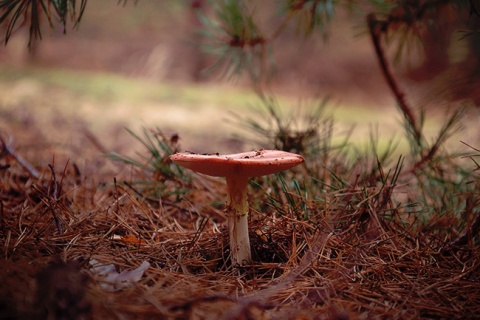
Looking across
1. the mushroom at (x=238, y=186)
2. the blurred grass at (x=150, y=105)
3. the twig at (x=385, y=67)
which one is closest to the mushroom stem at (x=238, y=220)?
the mushroom at (x=238, y=186)

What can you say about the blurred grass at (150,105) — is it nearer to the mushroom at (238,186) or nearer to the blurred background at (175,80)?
the blurred background at (175,80)

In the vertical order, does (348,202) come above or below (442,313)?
above

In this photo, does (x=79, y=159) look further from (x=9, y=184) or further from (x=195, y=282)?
(x=195, y=282)

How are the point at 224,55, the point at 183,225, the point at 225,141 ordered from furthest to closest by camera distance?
the point at 225,141 → the point at 224,55 → the point at 183,225

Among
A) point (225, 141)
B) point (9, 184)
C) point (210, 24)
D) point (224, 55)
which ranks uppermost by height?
point (210, 24)

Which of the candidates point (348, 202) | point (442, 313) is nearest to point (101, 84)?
point (348, 202)

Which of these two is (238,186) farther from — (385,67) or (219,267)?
(385,67)

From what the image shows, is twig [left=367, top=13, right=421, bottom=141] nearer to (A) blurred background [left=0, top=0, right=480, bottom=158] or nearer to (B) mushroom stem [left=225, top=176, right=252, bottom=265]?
(A) blurred background [left=0, top=0, right=480, bottom=158]

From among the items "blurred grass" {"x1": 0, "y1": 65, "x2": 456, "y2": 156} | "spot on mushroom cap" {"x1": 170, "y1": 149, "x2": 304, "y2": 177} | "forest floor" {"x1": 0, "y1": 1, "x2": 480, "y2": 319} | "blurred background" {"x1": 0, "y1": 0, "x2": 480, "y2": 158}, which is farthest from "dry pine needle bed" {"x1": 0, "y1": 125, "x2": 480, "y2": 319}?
"blurred grass" {"x1": 0, "y1": 65, "x2": 456, "y2": 156}
